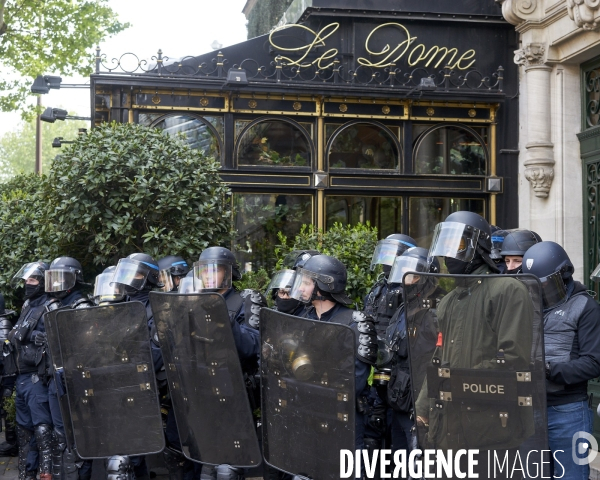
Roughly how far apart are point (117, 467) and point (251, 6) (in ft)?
42.9

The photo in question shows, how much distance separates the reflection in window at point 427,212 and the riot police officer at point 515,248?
19.4 ft

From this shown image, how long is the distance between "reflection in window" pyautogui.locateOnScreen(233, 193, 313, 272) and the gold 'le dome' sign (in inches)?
74.3

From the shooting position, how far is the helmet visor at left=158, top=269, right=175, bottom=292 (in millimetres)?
7066

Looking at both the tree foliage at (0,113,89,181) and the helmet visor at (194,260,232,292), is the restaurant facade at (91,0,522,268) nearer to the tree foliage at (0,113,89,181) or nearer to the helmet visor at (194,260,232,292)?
the helmet visor at (194,260,232,292)

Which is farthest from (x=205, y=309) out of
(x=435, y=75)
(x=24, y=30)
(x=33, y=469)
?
(x=24, y=30)

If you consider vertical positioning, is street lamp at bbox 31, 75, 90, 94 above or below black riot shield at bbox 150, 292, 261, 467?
above

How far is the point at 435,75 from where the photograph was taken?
11.9 metres

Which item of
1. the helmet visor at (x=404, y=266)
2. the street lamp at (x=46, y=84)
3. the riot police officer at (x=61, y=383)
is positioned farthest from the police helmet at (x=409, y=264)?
the street lamp at (x=46, y=84)

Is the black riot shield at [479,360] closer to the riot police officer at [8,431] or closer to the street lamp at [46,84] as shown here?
the riot police officer at [8,431]

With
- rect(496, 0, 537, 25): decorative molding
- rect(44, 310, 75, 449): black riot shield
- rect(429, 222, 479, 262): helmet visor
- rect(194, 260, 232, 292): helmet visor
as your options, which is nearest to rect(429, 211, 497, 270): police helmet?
rect(429, 222, 479, 262): helmet visor

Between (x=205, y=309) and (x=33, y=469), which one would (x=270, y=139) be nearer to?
(x=33, y=469)

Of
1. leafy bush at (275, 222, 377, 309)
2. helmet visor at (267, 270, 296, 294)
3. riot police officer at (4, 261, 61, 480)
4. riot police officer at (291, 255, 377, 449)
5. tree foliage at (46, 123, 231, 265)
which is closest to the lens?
riot police officer at (291, 255, 377, 449)

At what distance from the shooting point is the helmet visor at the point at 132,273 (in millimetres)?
6453

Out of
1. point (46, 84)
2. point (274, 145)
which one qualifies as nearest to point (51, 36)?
point (46, 84)
